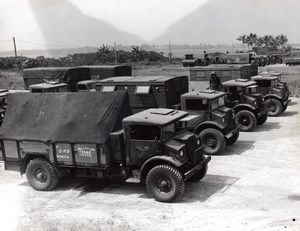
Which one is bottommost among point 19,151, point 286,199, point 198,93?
point 286,199

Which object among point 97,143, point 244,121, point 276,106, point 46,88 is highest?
point 46,88

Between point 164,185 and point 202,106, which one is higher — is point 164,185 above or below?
below

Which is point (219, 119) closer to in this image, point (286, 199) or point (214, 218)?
point (286, 199)

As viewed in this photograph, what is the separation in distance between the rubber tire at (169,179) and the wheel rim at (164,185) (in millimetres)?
45

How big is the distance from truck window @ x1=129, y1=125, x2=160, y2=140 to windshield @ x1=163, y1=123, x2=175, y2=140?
0.51 ft

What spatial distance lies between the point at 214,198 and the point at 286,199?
4.99ft

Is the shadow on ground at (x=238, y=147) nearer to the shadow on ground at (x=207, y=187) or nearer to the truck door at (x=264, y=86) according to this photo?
the shadow on ground at (x=207, y=187)

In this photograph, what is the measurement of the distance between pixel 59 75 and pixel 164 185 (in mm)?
16139

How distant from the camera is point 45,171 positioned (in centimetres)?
993

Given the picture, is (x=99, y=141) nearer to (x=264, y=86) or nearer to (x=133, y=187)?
(x=133, y=187)

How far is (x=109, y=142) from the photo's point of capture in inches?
364

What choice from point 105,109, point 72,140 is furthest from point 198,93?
point 72,140

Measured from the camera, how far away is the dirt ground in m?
7.77

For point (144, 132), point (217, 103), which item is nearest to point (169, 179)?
point (144, 132)
